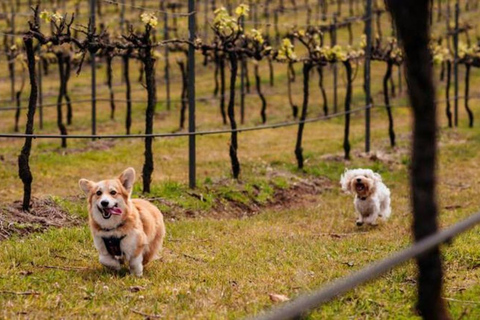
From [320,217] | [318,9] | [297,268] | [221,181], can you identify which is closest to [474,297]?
[297,268]

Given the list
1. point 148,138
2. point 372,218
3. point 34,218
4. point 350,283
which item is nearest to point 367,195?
point 372,218

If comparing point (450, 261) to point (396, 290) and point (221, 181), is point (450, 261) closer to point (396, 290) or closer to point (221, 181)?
point (396, 290)

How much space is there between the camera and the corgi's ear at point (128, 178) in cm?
804

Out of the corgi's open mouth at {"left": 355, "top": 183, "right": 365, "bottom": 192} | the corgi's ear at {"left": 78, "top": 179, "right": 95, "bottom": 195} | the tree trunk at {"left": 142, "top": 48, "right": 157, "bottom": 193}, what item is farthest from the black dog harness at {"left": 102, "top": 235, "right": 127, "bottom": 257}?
the tree trunk at {"left": 142, "top": 48, "right": 157, "bottom": 193}

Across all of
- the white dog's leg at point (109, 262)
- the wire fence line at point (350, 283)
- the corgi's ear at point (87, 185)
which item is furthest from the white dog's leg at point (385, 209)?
the wire fence line at point (350, 283)

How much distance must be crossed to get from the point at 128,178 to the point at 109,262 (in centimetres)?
89

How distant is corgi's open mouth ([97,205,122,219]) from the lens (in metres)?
7.71

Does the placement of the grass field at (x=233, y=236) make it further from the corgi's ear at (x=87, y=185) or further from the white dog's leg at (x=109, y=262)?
the corgi's ear at (x=87, y=185)

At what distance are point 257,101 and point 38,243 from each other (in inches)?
1010

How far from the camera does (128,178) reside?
8.07m

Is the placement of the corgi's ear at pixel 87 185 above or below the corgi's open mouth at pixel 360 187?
above

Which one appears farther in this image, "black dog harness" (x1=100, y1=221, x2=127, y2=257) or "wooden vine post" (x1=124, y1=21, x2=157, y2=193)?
"wooden vine post" (x1=124, y1=21, x2=157, y2=193)

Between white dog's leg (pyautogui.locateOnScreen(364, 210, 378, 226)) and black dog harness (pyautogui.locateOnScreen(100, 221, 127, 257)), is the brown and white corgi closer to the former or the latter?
black dog harness (pyautogui.locateOnScreen(100, 221, 127, 257))

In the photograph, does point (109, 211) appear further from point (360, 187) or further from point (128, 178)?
point (360, 187)
